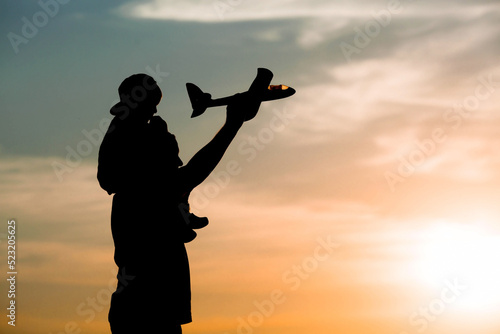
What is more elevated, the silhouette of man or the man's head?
the man's head

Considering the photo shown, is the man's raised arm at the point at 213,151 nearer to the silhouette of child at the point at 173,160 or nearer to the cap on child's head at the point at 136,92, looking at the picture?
the silhouette of child at the point at 173,160

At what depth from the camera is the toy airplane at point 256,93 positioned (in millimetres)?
6656

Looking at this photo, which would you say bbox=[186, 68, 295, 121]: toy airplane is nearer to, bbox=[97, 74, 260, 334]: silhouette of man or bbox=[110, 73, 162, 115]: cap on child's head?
bbox=[97, 74, 260, 334]: silhouette of man

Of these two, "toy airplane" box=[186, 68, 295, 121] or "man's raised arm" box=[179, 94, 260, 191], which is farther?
"toy airplane" box=[186, 68, 295, 121]

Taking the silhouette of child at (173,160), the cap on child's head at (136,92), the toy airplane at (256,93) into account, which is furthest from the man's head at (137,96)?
the toy airplane at (256,93)

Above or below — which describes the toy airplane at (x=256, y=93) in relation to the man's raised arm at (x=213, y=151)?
above

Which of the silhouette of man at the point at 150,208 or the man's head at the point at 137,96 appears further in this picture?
the man's head at the point at 137,96

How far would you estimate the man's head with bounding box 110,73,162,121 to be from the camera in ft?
22.0

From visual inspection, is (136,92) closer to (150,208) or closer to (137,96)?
(137,96)

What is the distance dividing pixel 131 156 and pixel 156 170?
0.24 metres

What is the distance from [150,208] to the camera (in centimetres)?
665

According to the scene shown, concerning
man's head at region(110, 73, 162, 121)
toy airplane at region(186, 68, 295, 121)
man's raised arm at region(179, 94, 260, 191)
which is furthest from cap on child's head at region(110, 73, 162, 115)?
man's raised arm at region(179, 94, 260, 191)

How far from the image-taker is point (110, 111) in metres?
6.76

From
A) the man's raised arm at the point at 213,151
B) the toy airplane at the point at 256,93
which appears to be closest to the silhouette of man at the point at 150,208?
the man's raised arm at the point at 213,151
